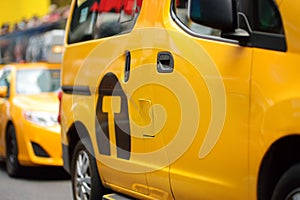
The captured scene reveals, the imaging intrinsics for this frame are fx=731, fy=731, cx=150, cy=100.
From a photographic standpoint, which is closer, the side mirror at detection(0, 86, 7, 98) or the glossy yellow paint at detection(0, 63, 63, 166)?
the glossy yellow paint at detection(0, 63, 63, 166)

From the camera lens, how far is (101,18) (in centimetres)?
660

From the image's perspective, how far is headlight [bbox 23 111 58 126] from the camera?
959 cm

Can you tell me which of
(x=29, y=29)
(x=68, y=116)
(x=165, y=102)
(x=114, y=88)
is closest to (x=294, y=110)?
(x=165, y=102)

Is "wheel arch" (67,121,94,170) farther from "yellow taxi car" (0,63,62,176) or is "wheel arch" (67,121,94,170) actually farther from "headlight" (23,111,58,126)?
"headlight" (23,111,58,126)

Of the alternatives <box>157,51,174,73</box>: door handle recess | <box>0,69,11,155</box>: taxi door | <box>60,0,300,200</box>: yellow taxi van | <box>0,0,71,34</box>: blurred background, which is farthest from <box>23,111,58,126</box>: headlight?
<box>0,0,71,34</box>: blurred background

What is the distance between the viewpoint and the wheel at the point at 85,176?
21.3 feet

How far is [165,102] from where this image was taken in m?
5.16

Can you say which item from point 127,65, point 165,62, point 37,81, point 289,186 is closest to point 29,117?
point 37,81

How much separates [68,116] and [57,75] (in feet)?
13.1

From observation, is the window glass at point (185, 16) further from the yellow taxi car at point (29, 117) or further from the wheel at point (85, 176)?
the yellow taxi car at point (29, 117)

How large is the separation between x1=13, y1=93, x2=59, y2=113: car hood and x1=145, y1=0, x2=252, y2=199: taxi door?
454cm

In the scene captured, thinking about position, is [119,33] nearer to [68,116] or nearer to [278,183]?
[68,116]

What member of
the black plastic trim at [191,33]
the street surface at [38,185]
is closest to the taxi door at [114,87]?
the black plastic trim at [191,33]

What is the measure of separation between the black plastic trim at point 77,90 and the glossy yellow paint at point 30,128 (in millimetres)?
2235
